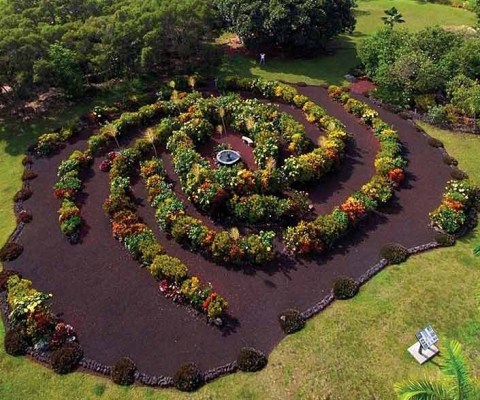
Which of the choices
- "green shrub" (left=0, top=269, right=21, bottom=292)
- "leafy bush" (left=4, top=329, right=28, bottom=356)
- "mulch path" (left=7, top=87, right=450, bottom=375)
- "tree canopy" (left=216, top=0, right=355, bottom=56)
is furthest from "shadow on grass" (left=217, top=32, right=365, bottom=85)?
"leafy bush" (left=4, top=329, right=28, bottom=356)

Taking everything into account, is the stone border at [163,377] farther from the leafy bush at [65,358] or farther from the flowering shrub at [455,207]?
the flowering shrub at [455,207]

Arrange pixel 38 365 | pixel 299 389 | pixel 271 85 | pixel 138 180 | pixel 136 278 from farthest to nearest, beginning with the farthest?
pixel 271 85 → pixel 138 180 → pixel 136 278 → pixel 38 365 → pixel 299 389

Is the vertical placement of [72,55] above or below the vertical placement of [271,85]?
above

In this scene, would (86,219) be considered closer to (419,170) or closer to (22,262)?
(22,262)

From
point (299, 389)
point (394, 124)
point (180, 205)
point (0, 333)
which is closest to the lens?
point (299, 389)

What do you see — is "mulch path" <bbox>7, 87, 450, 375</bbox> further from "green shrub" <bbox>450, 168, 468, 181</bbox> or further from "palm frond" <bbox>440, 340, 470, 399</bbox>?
"palm frond" <bbox>440, 340, 470, 399</bbox>

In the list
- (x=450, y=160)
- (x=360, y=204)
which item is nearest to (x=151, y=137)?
(x=360, y=204)

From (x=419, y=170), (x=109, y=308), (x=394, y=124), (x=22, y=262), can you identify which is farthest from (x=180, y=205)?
(x=394, y=124)
